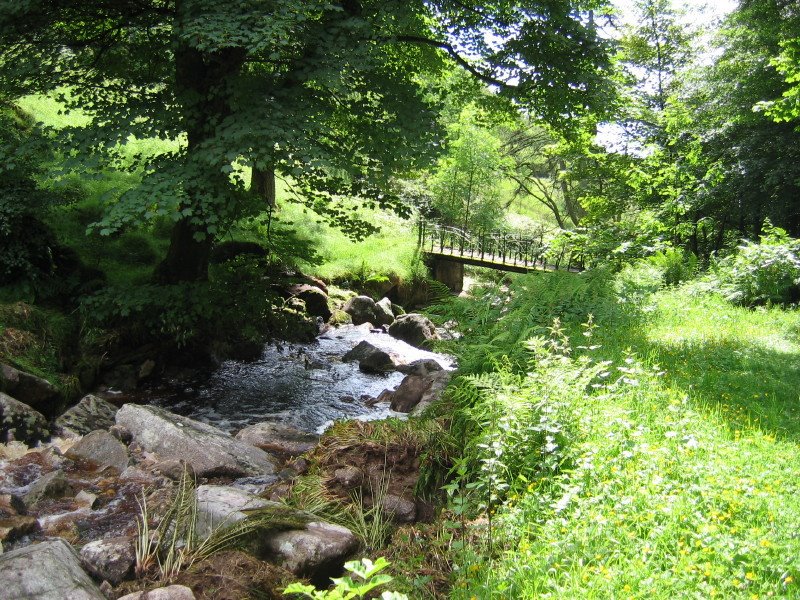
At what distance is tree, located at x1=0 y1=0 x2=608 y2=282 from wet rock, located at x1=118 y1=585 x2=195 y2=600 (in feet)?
15.9

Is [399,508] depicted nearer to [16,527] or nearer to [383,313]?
[16,527]

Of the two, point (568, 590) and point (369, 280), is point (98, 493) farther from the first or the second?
point (369, 280)

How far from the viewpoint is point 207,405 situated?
9141 mm

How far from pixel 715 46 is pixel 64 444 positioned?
57.9 ft

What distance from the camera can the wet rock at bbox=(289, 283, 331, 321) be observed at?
13859 mm

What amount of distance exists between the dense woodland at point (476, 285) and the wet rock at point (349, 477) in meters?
0.48

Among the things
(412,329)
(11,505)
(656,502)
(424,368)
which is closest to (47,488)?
(11,505)

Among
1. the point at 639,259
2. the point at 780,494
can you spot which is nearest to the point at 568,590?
the point at 780,494

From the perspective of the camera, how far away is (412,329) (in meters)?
14.1

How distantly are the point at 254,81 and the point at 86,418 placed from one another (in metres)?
4.86

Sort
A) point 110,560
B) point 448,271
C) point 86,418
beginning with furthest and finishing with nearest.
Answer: point 448,271, point 86,418, point 110,560

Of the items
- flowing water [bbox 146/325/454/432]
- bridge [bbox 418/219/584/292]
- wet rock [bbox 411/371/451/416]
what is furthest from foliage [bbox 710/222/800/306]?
wet rock [bbox 411/371/451/416]

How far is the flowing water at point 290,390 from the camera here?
29.0ft

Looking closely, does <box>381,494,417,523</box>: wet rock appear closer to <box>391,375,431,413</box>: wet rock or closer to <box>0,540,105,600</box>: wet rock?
<box>0,540,105,600</box>: wet rock
